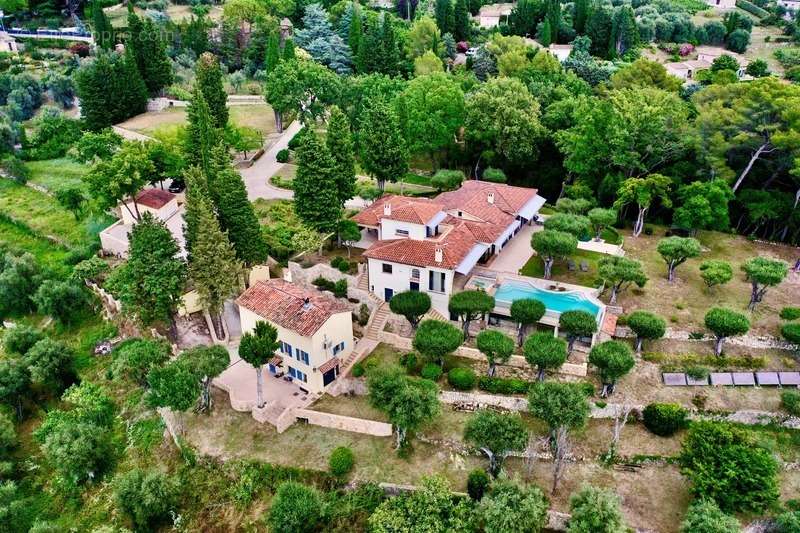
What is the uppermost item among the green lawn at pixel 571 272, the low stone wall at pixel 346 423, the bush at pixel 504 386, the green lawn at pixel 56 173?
the green lawn at pixel 571 272

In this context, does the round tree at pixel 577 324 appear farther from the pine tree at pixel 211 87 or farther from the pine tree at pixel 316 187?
the pine tree at pixel 211 87

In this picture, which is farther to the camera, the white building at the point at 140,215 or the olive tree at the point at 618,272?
the white building at the point at 140,215

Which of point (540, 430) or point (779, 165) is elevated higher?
point (779, 165)

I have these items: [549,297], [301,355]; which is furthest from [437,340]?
[549,297]

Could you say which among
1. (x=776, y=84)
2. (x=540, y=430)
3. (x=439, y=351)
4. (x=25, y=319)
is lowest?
(x=25, y=319)

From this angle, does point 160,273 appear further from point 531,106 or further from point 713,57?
point 713,57

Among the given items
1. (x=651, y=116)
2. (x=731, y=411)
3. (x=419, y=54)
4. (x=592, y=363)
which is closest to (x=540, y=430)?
(x=592, y=363)

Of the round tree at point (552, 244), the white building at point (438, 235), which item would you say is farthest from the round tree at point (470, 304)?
the round tree at point (552, 244)

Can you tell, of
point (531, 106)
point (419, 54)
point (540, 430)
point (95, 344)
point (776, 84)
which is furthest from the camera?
point (419, 54)
